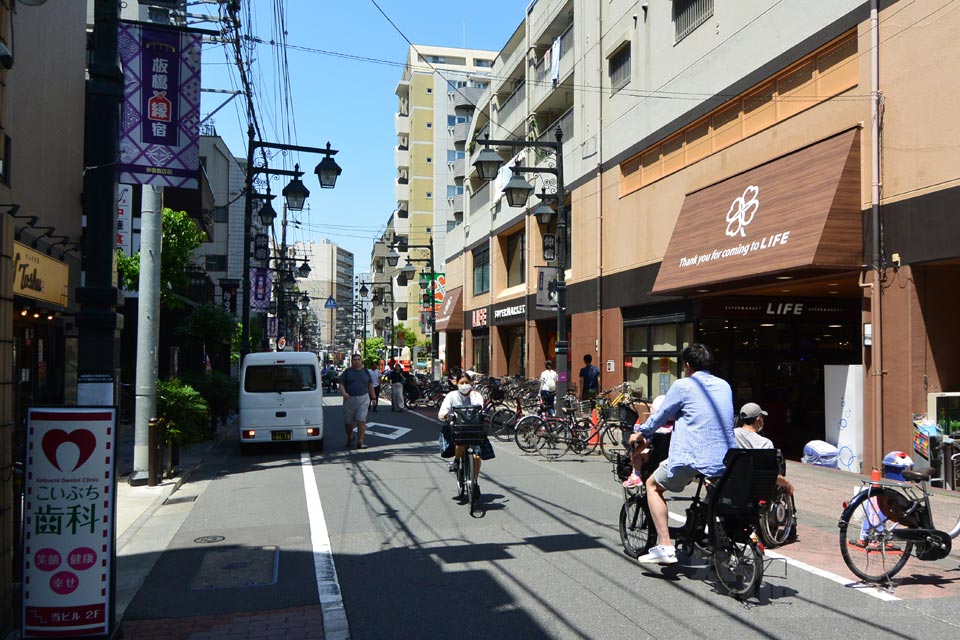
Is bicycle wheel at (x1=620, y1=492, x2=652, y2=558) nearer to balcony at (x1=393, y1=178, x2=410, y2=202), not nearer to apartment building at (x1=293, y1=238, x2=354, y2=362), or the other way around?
balcony at (x1=393, y1=178, x2=410, y2=202)

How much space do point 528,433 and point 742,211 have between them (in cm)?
597

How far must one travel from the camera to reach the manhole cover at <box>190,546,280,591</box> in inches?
258

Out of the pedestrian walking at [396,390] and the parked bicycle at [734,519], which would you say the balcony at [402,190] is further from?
the parked bicycle at [734,519]

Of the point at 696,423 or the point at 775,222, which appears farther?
the point at 775,222

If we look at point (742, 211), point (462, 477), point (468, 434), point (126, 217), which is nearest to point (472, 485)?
point (462, 477)

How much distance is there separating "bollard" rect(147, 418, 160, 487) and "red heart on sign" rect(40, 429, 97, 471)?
7.03 meters

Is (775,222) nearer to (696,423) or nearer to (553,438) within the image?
(553,438)

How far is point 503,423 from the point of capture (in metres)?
19.2

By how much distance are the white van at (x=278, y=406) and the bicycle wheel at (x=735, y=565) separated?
1028 cm

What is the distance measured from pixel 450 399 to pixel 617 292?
1285cm

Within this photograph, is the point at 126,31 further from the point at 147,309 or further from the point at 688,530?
the point at 688,530

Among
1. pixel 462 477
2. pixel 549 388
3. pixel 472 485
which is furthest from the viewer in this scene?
pixel 549 388

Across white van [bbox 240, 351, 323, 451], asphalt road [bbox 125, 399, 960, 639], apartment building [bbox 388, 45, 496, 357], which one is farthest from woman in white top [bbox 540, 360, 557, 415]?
apartment building [bbox 388, 45, 496, 357]

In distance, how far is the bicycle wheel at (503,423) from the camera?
18.3m
